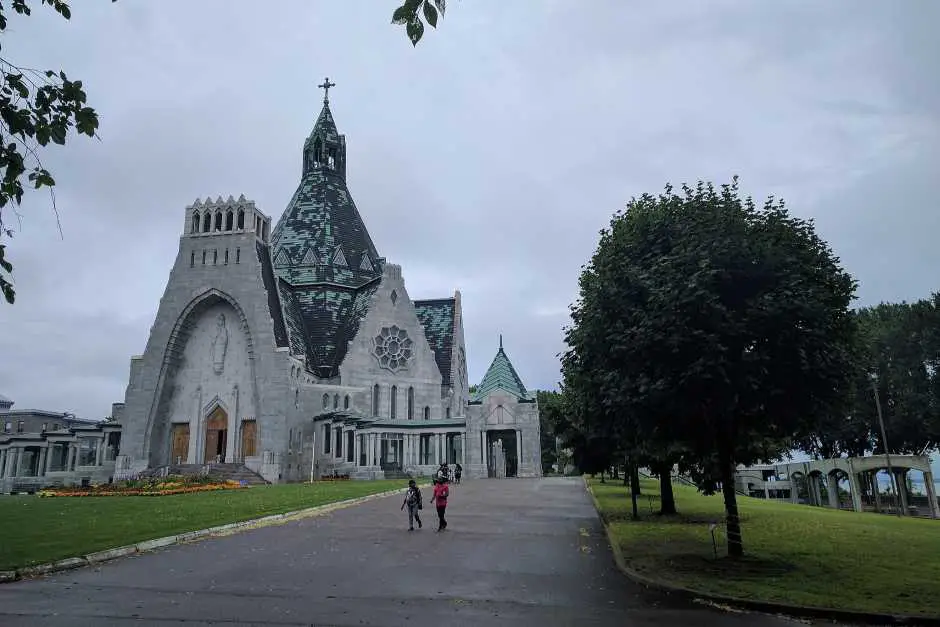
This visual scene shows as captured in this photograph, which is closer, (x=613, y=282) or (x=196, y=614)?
(x=196, y=614)

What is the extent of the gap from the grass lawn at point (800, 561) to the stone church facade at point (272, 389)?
3608 centimetres

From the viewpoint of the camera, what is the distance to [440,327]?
254ft

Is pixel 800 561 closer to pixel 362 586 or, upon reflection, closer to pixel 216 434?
pixel 362 586

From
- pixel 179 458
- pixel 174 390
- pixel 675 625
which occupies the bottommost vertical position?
pixel 675 625

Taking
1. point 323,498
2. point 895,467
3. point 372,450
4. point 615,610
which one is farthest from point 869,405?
point 615,610

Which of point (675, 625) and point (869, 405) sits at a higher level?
point (869, 405)

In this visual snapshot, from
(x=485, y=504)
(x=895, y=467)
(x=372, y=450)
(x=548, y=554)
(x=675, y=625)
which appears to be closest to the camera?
(x=675, y=625)

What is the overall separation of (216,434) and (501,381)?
84.7ft

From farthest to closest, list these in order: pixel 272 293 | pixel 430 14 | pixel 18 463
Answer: pixel 272 293, pixel 18 463, pixel 430 14

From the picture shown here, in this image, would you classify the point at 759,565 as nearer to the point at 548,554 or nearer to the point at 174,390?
the point at 548,554

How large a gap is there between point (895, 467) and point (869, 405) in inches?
530

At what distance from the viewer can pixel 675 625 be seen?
941cm

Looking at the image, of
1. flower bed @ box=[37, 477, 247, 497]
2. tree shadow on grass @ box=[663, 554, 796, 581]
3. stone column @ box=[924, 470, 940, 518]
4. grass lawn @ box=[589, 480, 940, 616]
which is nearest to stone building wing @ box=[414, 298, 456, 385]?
flower bed @ box=[37, 477, 247, 497]

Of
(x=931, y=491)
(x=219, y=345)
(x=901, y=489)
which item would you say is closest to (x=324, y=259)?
(x=219, y=345)
